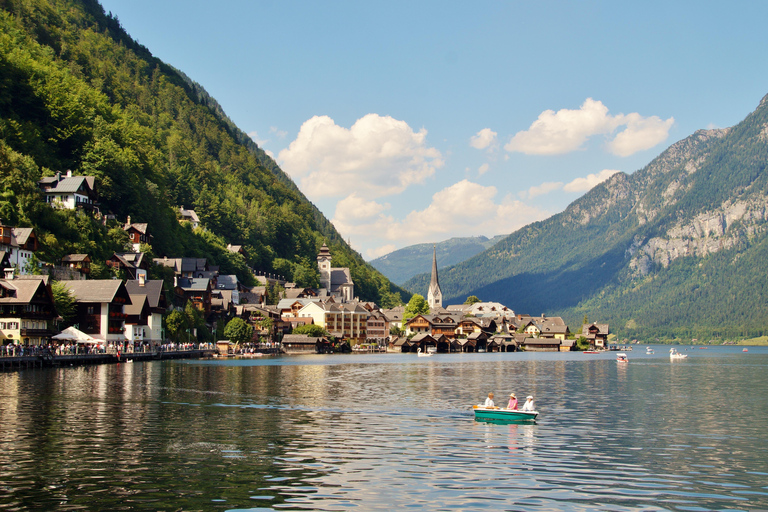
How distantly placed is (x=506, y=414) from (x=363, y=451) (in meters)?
12.2

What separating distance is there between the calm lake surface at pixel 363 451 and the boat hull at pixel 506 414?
739 mm

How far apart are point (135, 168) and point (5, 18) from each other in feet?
169

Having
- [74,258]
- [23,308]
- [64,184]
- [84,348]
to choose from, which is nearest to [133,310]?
[74,258]

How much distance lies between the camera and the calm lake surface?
2150 centimetres

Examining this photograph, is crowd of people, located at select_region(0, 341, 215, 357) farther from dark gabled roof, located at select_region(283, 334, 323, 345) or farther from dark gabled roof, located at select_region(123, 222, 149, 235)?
dark gabled roof, located at select_region(283, 334, 323, 345)

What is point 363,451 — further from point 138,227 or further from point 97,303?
point 138,227

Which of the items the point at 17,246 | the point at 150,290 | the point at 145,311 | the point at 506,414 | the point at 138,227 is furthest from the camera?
the point at 138,227

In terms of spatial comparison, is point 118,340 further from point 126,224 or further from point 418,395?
point 418,395

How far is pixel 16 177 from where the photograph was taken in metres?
106

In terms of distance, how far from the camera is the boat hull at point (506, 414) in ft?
129

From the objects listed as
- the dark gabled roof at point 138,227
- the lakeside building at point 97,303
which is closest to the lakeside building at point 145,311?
the lakeside building at point 97,303

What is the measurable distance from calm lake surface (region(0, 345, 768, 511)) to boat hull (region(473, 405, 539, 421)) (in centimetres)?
74

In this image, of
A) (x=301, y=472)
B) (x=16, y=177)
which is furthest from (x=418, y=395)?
(x=16, y=177)

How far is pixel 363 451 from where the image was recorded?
2966cm
